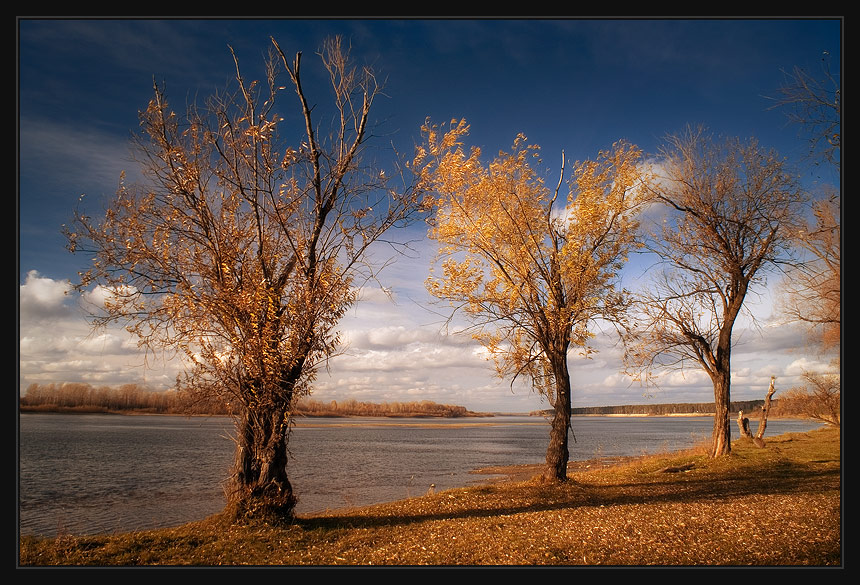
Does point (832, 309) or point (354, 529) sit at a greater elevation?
point (832, 309)

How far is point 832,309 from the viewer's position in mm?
20469

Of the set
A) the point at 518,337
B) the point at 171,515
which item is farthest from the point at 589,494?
the point at 171,515

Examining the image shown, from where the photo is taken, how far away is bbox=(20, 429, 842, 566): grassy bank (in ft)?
29.2

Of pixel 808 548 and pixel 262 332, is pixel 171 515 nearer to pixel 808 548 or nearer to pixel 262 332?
pixel 262 332

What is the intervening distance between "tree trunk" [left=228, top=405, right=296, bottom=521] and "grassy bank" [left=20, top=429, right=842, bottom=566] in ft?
1.48

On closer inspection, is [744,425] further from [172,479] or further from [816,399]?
[172,479]

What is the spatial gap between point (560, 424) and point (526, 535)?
733 centimetres

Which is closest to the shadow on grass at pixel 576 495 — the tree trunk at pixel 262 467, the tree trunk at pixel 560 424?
the tree trunk at pixel 560 424

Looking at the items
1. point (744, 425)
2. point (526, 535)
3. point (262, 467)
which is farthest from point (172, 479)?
point (744, 425)

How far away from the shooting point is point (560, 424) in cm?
1717

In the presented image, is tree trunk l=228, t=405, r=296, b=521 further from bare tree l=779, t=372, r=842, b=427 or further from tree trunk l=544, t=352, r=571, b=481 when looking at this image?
bare tree l=779, t=372, r=842, b=427

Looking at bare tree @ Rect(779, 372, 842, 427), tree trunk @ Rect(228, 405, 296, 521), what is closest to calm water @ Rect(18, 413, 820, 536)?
tree trunk @ Rect(228, 405, 296, 521)

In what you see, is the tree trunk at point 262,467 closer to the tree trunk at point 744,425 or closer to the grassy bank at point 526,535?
the grassy bank at point 526,535
